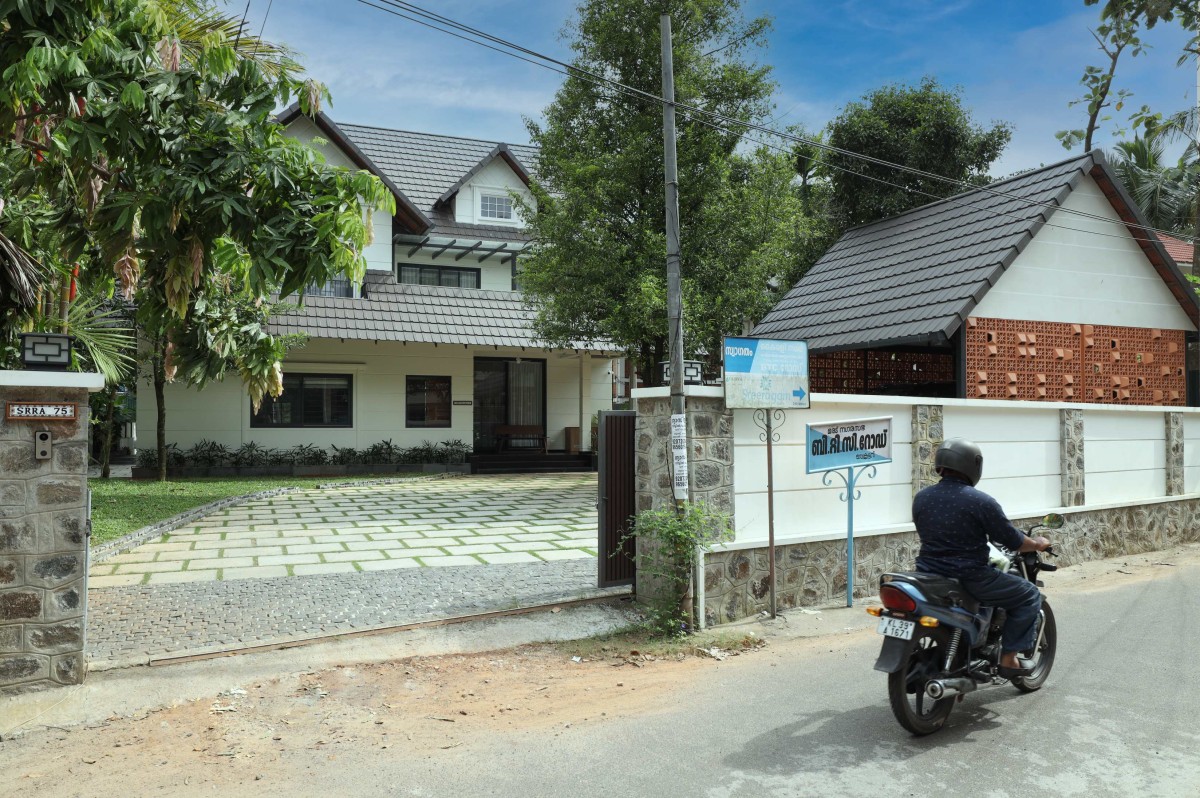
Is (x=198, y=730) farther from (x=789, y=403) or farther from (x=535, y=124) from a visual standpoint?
(x=535, y=124)

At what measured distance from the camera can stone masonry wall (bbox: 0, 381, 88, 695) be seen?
17.4ft

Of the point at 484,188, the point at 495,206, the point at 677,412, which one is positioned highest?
the point at 484,188

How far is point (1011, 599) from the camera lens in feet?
16.3

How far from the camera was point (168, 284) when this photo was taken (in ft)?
21.7

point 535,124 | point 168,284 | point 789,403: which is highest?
point 535,124

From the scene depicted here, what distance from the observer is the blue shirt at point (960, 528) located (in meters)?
4.87

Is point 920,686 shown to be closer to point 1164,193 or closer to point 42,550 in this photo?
point 42,550

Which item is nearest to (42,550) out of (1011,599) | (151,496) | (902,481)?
(1011,599)

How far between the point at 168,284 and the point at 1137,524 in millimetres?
11822

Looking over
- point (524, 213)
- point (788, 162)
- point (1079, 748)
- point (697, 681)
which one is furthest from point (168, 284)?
point (788, 162)

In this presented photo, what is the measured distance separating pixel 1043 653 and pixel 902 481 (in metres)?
3.41

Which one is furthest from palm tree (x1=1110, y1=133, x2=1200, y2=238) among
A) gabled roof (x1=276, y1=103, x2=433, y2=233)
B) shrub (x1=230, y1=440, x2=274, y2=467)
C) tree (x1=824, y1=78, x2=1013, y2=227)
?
shrub (x1=230, y1=440, x2=274, y2=467)

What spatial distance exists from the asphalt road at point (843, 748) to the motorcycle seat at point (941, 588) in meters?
0.69

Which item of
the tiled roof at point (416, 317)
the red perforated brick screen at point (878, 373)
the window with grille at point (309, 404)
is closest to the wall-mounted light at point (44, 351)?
the red perforated brick screen at point (878, 373)
